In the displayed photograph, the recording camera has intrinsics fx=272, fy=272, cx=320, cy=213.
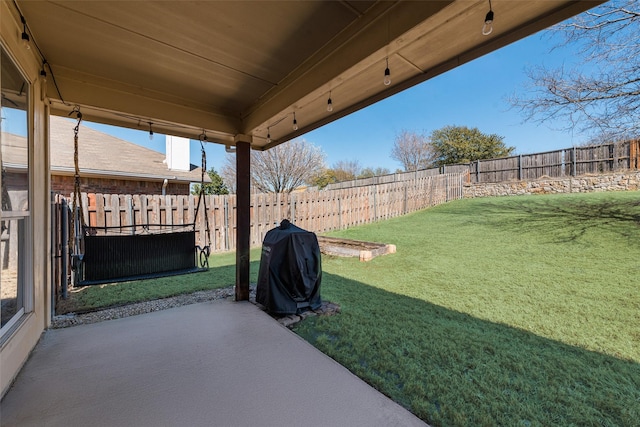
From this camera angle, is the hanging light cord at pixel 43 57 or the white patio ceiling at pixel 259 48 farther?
the hanging light cord at pixel 43 57

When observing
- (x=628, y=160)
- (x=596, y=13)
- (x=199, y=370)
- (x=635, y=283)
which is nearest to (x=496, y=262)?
(x=635, y=283)

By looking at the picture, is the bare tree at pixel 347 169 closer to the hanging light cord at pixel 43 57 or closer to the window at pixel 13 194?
the hanging light cord at pixel 43 57

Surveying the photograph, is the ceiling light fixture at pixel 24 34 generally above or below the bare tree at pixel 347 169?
Result: below

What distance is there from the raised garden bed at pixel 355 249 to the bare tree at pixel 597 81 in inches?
185

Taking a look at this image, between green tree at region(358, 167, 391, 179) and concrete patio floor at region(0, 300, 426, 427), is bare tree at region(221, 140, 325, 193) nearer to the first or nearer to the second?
green tree at region(358, 167, 391, 179)

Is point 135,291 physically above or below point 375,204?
below

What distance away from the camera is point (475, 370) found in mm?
1940

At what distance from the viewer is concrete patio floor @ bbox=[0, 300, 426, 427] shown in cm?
151

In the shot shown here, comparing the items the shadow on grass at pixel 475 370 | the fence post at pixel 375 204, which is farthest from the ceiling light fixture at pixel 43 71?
the fence post at pixel 375 204

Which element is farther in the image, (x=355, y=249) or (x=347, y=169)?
(x=347, y=169)

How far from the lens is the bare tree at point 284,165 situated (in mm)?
15219

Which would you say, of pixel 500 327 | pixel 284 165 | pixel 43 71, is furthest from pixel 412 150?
→ pixel 43 71

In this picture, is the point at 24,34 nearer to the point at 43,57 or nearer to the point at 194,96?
the point at 43,57

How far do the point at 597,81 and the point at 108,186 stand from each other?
1190cm
